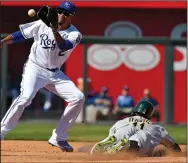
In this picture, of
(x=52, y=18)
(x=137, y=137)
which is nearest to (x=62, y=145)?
(x=137, y=137)

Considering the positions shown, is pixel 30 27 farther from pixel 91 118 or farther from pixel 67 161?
pixel 91 118

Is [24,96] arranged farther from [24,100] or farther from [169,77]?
[169,77]

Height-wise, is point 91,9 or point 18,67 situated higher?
point 91,9

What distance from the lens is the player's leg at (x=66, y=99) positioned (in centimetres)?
775

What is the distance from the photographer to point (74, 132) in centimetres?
1222

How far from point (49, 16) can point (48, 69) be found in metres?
0.91

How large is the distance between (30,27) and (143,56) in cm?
832

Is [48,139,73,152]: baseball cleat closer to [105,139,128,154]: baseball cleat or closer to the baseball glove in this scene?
[105,139,128,154]: baseball cleat

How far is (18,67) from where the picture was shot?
1562 cm

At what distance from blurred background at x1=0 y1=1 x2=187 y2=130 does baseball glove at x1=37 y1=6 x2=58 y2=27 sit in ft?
22.2

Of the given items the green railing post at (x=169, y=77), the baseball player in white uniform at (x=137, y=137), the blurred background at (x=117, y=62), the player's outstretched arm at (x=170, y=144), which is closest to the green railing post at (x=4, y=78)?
the blurred background at (x=117, y=62)

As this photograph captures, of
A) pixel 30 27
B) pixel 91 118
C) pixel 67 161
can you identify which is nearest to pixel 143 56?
pixel 91 118

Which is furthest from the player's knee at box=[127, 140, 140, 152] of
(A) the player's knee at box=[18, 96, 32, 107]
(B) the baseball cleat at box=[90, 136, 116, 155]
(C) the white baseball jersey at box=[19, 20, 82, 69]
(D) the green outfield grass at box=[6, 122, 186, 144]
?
(D) the green outfield grass at box=[6, 122, 186, 144]

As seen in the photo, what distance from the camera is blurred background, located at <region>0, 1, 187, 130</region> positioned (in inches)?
569
